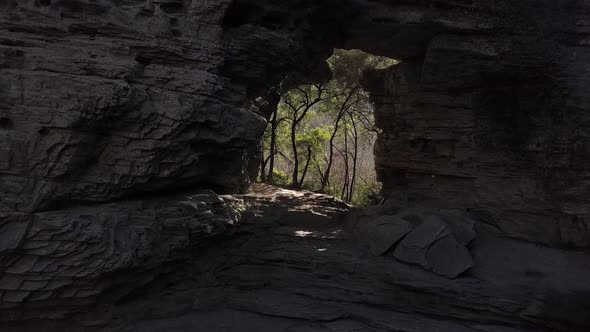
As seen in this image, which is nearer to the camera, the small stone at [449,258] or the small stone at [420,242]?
the small stone at [449,258]

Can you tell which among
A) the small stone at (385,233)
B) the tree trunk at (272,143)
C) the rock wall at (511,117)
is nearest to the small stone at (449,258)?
the small stone at (385,233)

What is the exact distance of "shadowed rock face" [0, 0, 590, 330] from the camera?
4926 mm

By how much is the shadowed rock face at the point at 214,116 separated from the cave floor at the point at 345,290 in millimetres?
224

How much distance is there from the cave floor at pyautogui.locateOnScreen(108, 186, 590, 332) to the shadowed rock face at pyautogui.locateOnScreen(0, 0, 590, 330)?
8.8 inches

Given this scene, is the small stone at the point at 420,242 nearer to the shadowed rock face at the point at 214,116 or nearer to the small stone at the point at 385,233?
the small stone at the point at 385,233

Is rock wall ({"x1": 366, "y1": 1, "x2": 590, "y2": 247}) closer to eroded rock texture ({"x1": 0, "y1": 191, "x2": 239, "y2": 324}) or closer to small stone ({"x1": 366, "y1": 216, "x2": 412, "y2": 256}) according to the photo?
small stone ({"x1": 366, "y1": 216, "x2": 412, "y2": 256})

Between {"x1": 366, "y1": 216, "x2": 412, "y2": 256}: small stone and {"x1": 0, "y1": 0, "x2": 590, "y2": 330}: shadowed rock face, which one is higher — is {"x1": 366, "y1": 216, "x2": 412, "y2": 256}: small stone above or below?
below

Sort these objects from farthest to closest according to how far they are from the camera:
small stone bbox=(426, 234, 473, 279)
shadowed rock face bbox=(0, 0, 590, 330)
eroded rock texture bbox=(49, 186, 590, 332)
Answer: small stone bbox=(426, 234, 473, 279), eroded rock texture bbox=(49, 186, 590, 332), shadowed rock face bbox=(0, 0, 590, 330)

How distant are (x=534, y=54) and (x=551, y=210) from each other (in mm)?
3040

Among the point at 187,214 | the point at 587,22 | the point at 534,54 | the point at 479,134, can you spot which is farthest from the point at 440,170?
the point at 187,214

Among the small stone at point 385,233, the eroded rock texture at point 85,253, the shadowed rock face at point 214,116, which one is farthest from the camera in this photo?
the small stone at point 385,233

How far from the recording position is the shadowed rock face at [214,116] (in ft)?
16.2

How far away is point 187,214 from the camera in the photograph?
6.00 metres

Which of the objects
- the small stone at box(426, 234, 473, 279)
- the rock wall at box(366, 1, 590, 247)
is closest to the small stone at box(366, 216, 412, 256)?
the small stone at box(426, 234, 473, 279)
